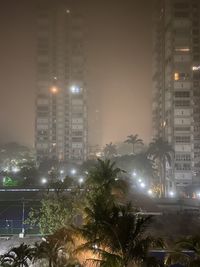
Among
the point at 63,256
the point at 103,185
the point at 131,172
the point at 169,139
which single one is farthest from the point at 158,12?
the point at 63,256

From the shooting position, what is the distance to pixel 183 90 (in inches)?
4368

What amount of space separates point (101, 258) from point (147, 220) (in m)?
3.14

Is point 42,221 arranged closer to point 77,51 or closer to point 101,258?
point 101,258

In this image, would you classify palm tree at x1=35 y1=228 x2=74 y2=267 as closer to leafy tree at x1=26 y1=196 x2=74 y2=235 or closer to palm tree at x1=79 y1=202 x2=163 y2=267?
palm tree at x1=79 y1=202 x2=163 y2=267

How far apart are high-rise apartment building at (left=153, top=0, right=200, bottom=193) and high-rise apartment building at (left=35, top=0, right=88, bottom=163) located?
51.7m

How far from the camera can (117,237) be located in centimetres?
1881

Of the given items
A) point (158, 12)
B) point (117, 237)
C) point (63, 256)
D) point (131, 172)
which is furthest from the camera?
point (158, 12)

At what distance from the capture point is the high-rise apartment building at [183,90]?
354ft

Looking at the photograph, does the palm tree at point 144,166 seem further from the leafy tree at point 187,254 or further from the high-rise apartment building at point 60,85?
the leafy tree at point 187,254

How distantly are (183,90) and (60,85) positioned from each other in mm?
67572

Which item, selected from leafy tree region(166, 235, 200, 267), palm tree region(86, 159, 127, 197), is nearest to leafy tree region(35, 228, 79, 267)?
leafy tree region(166, 235, 200, 267)

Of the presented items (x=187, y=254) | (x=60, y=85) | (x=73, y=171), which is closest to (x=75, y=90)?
(x=60, y=85)

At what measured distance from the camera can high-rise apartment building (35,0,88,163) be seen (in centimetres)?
15562

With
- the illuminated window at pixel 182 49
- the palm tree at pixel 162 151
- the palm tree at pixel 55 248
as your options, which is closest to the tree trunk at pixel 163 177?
the palm tree at pixel 162 151
